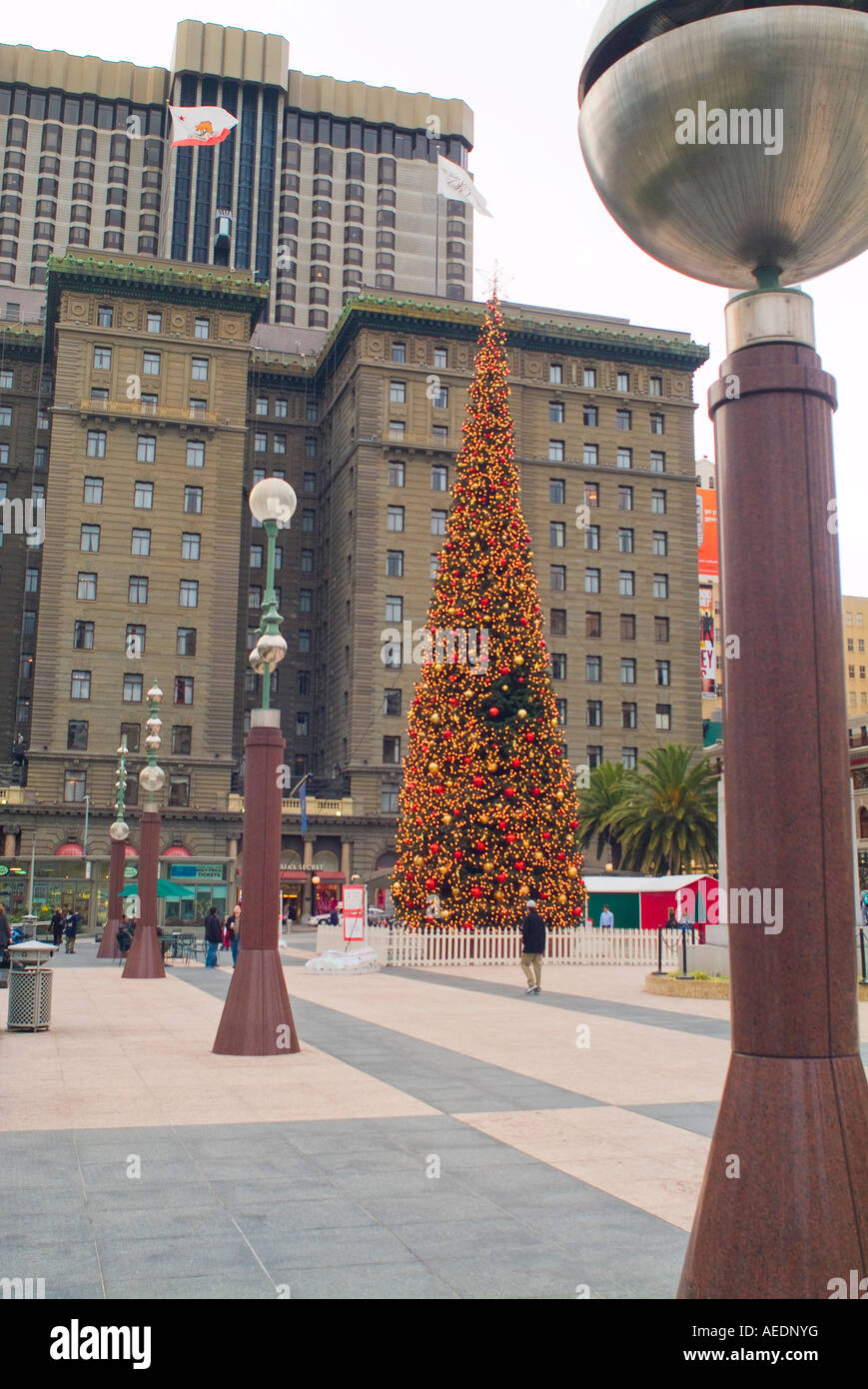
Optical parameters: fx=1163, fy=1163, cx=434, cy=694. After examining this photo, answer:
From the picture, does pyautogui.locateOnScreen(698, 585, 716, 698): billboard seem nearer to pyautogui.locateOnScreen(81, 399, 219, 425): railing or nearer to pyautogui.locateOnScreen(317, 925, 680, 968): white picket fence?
pyautogui.locateOnScreen(81, 399, 219, 425): railing

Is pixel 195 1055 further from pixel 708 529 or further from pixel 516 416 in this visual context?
pixel 708 529

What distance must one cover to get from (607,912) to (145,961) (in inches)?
801

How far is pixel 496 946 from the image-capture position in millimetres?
30406

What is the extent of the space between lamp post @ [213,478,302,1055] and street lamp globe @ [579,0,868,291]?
9250mm

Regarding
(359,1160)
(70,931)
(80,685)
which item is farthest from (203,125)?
(359,1160)

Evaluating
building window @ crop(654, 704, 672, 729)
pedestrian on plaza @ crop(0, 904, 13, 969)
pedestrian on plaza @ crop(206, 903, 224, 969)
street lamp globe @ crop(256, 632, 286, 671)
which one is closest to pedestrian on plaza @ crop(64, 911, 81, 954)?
pedestrian on plaza @ crop(206, 903, 224, 969)

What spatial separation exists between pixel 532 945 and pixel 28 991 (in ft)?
31.7

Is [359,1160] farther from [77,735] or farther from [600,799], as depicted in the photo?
[77,735]

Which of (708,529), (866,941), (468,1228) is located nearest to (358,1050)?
(468,1228)

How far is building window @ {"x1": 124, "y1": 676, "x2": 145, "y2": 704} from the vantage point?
66.8m

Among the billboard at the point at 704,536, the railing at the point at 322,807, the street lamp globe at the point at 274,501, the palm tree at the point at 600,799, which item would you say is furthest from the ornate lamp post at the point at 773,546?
the billboard at the point at 704,536

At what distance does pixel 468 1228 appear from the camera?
20.1 ft

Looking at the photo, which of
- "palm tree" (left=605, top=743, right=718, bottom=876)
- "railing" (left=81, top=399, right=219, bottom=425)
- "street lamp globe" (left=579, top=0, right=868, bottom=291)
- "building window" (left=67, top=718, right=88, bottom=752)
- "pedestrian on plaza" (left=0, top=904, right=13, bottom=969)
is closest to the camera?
"street lamp globe" (left=579, top=0, right=868, bottom=291)

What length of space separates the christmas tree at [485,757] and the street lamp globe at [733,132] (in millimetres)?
27121
